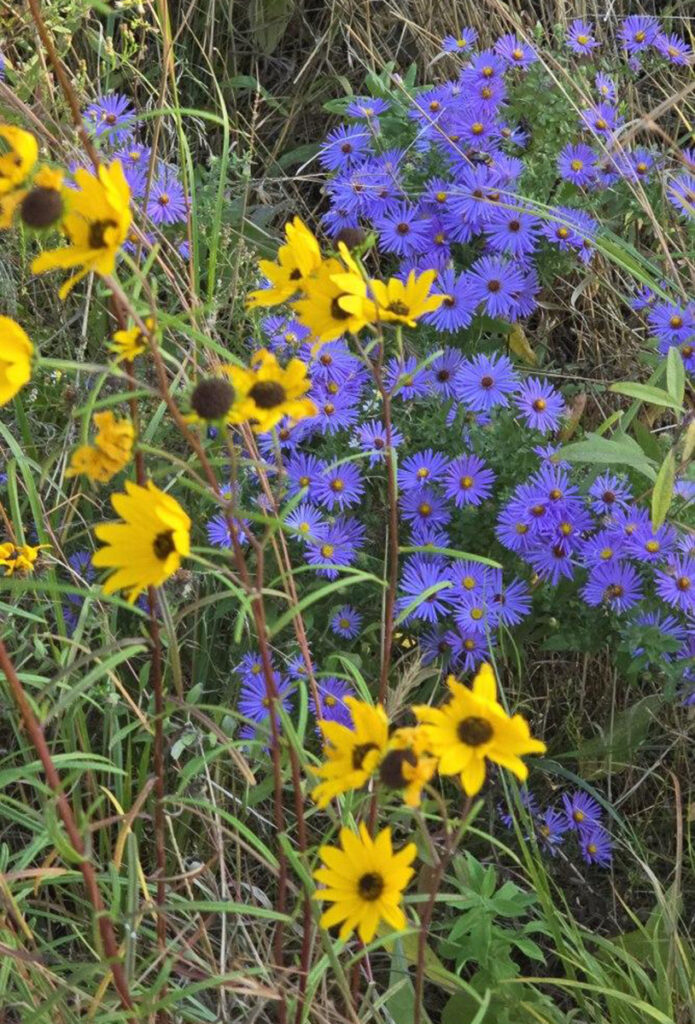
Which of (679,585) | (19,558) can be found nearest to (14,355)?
(19,558)

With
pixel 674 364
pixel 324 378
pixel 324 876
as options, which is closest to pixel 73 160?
pixel 324 378

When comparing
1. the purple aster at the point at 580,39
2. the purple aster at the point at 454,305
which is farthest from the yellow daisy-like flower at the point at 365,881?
the purple aster at the point at 580,39

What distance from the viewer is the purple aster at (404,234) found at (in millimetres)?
1816

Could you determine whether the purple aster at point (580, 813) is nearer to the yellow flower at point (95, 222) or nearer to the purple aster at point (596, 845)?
the purple aster at point (596, 845)

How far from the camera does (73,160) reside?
57.2 inches

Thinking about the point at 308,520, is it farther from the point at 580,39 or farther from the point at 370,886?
the point at 580,39

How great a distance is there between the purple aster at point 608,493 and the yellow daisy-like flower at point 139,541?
0.91 metres

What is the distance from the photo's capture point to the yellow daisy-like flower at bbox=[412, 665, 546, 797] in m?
0.76

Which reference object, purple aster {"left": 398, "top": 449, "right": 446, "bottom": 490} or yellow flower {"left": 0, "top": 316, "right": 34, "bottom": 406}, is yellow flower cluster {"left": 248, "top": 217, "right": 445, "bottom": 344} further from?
purple aster {"left": 398, "top": 449, "right": 446, "bottom": 490}

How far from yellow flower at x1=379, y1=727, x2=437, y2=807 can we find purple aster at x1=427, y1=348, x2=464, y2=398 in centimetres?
98

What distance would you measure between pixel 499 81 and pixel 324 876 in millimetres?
1422

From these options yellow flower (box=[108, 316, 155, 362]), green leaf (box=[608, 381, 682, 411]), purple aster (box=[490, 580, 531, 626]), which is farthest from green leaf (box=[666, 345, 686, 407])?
yellow flower (box=[108, 316, 155, 362])

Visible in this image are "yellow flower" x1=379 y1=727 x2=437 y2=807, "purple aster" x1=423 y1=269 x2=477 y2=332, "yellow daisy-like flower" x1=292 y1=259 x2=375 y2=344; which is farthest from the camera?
"purple aster" x1=423 y1=269 x2=477 y2=332

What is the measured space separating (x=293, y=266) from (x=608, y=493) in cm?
75
